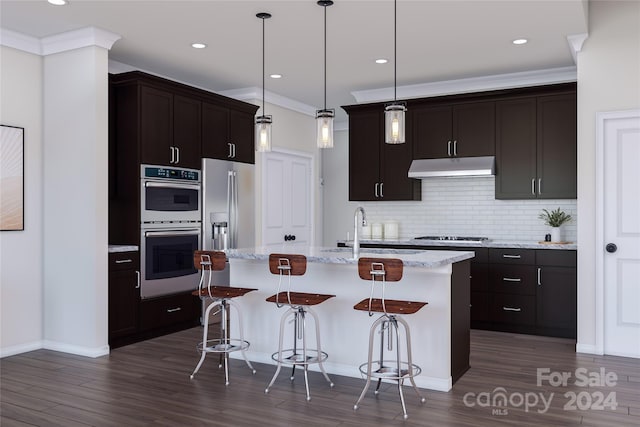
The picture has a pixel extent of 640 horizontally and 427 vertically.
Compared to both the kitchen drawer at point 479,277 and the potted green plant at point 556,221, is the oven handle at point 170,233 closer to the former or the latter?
the kitchen drawer at point 479,277

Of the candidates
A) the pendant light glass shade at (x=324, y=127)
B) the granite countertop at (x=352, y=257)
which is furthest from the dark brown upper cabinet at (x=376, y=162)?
the pendant light glass shade at (x=324, y=127)

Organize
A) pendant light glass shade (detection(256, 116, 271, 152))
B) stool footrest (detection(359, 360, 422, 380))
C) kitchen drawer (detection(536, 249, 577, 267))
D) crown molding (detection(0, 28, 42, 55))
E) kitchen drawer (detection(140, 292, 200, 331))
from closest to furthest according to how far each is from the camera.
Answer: stool footrest (detection(359, 360, 422, 380)) → pendant light glass shade (detection(256, 116, 271, 152)) → crown molding (detection(0, 28, 42, 55)) → kitchen drawer (detection(140, 292, 200, 331)) → kitchen drawer (detection(536, 249, 577, 267))

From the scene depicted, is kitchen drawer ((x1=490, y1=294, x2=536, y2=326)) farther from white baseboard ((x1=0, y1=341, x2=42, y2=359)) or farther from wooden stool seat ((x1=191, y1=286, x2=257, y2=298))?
white baseboard ((x1=0, y1=341, x2=42, y2=359))

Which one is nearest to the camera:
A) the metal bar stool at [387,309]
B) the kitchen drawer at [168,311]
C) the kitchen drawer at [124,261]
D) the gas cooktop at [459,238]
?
the metal bar stool at [387,309]

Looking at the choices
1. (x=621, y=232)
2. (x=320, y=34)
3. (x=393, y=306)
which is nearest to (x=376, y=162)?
(x=320, y=34)

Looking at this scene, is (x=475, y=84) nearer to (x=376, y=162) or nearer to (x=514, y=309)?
(x=376, y=162)

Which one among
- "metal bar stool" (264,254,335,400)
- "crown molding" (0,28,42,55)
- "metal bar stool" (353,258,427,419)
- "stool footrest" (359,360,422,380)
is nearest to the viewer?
"metal bar stool" (353,258,427,419)

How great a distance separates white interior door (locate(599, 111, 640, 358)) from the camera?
4867 mm

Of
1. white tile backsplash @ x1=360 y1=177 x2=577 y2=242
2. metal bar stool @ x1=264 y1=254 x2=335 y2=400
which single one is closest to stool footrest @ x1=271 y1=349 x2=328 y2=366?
metal bar stool @ x1=264 y1=254 x2=335 y2=400

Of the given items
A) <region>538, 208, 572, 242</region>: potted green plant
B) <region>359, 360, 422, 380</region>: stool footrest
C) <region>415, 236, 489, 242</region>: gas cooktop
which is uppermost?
<region>538, 208, 572, 242</region>: potted green plant

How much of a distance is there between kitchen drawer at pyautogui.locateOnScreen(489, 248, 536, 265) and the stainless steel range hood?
2.91 ft

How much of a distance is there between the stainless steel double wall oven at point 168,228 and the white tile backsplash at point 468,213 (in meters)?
2.44

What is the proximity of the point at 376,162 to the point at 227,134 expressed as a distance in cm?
184

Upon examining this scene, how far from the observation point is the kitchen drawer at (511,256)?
5766 millimetres
